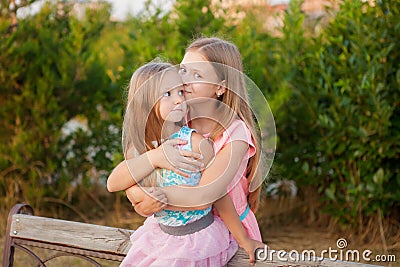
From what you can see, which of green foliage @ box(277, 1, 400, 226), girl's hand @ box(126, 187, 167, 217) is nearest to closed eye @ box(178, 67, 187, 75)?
girl's hand @ box(126, 187, 167, 217)

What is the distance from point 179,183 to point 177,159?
3.5 inches

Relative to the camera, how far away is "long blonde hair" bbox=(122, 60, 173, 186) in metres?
1.98

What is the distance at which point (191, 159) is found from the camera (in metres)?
1.94

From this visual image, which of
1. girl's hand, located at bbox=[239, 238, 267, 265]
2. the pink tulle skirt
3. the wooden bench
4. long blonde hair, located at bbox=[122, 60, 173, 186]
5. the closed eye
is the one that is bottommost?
the wooden bench

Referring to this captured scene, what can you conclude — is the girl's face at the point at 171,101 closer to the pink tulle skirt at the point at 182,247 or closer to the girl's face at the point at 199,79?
the girl's face at the point at 199,79

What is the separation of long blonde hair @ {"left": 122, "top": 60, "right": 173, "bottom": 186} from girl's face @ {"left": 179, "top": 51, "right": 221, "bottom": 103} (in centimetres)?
7

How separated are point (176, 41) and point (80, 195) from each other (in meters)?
1.70

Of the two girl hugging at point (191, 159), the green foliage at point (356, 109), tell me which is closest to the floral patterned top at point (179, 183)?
the two girl hugging at point (191, 159)

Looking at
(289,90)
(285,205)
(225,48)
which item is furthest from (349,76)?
(225,48)

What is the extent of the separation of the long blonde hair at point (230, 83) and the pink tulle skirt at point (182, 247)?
0.89 ft

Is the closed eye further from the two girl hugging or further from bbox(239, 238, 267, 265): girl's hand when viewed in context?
bbox(239, 238, 267, 265): girl's hand

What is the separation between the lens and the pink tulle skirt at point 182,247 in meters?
2.01

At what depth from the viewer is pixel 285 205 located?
5.37 meters

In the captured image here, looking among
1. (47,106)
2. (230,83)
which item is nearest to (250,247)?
(230,83)
